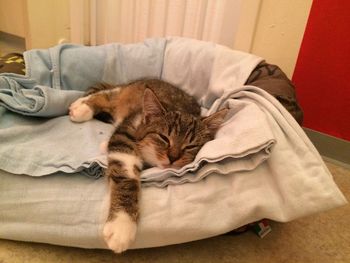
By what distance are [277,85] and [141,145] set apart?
1.97ft

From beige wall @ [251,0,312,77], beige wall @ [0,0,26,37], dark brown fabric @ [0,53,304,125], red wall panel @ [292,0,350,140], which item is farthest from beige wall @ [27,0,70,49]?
red wall panel @ [292,0,350,140]

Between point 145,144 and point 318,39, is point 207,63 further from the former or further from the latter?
point 145,144

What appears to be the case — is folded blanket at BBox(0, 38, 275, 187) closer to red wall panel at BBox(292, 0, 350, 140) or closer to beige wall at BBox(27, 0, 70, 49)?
red wall panel at BBox(292, 0, 350, 140)

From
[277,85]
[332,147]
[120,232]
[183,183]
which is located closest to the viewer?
[120,232]

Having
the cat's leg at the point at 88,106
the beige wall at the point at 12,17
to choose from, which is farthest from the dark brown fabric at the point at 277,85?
the beige wall at the point at 12,17

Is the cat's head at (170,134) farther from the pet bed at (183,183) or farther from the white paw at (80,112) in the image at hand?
the white paw at (80,112)

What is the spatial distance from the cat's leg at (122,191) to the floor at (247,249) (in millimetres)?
154

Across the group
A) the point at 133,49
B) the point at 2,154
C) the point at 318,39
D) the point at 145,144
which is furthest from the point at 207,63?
the point at 2,154

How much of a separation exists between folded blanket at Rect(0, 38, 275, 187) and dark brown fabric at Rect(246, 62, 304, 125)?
41mm

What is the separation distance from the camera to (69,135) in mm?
1244

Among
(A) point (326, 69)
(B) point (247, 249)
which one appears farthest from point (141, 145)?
(A) point (326, 69)

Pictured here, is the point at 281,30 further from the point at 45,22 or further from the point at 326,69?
the point at 45,22

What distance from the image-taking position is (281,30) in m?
1.65

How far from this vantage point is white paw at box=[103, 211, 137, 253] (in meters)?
A: 0.81
